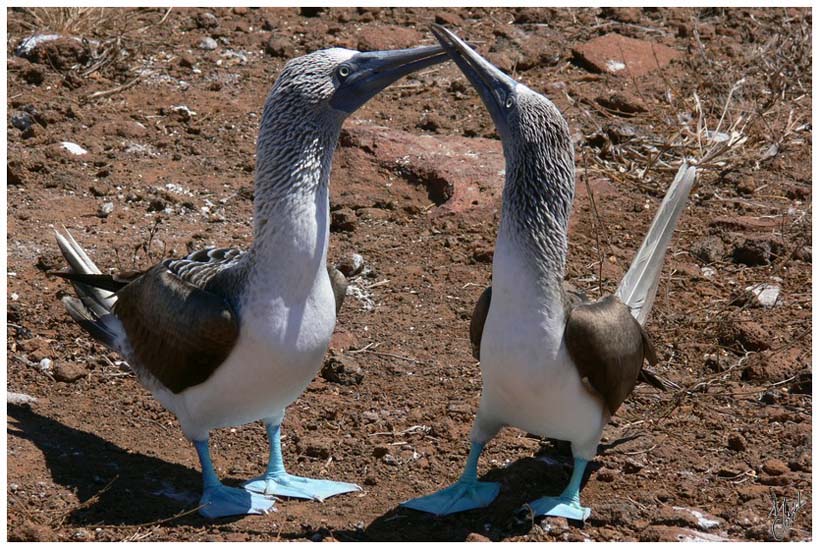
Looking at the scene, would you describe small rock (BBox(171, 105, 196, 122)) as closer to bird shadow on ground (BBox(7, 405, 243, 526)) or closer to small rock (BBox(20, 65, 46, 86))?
small rock (BBox(20, 65, 46, 86))

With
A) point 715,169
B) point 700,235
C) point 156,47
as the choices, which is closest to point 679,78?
point 715,169

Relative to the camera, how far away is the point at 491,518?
16.8 feet

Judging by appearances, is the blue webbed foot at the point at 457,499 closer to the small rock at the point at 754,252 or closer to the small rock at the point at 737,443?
the small rock at the point at 737,443

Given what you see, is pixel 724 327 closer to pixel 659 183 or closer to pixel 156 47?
pixel 659 183

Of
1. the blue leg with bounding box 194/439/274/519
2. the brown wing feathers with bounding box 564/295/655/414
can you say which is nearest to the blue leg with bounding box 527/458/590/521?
the brown wing feathers with bounding box 564/295/655/414

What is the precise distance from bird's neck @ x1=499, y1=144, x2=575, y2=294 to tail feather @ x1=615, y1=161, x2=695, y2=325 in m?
1.18

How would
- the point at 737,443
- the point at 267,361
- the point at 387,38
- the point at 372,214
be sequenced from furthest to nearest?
the point at 387,38
the point at 372,214
the point at 737,443
the point at 267,361

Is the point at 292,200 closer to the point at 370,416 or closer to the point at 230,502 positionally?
the point at 230,502

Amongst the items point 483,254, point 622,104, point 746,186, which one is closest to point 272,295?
point 483,254

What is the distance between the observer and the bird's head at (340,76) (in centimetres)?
482

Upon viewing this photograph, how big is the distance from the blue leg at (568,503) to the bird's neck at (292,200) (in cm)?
138

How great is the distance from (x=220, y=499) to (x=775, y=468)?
248cm

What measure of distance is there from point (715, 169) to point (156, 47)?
4422 millimetres

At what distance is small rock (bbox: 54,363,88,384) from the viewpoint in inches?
235
